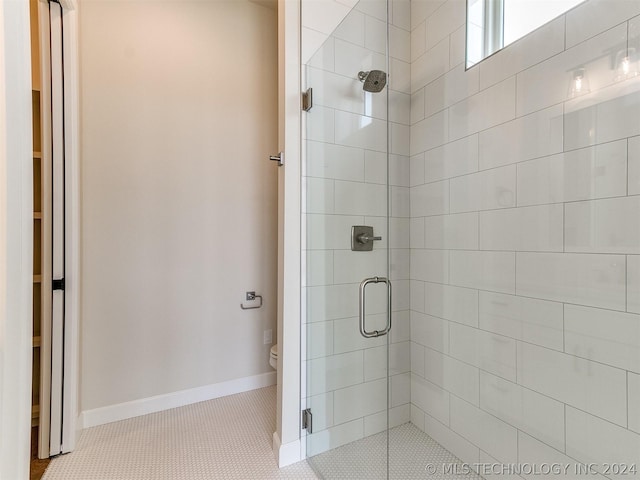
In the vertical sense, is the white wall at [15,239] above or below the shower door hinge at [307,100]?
below

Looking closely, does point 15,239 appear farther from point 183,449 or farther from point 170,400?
point 170,400

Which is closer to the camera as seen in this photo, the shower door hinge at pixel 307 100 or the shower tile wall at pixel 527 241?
the shower tile wall at pixel 527 241

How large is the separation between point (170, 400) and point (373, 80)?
7.59ft

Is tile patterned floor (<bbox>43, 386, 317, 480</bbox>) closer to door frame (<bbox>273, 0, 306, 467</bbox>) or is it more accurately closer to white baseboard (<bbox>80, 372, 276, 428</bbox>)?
white baseboard (<bbox>80, 372, 276, 428</bbox>)

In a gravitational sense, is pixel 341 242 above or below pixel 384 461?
above

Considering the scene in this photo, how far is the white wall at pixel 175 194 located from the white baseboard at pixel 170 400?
0.04 m

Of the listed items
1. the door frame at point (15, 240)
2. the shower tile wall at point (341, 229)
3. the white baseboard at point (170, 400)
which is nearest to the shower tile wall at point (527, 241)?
the shower tile wall at point (341, 229)

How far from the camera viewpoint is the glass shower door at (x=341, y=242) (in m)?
1.59

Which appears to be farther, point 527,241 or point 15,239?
point 527,241

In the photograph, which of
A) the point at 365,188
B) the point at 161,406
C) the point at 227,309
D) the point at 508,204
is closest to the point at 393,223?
the point at 365,188

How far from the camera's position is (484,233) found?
1552 mm

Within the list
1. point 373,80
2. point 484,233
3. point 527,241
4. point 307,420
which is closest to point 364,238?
point 484,233

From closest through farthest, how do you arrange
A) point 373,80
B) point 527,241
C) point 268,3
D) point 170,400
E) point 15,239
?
point 15,239
point 527,241
point 373,80
point 170,400
point 268,3

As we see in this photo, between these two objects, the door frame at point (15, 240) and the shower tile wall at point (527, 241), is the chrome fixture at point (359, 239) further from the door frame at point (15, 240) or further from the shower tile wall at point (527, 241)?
the door frame at point (15, 240)
